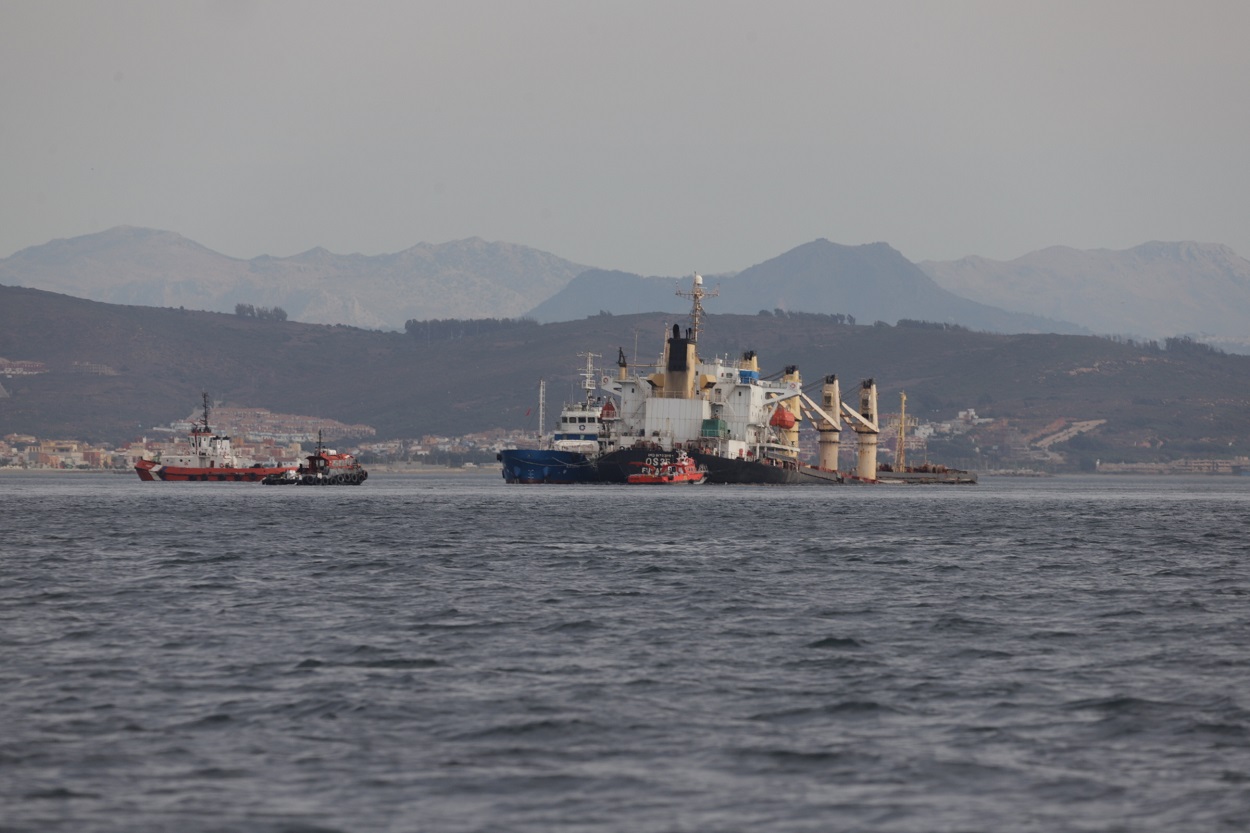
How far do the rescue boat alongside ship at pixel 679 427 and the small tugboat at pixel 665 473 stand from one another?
0.19 m

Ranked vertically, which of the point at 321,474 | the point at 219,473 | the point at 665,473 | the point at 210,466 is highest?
the point at 665,473

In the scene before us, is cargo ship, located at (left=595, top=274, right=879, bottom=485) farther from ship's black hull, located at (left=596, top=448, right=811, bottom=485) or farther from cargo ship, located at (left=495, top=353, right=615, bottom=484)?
cargo ship, located at (left=495, top=353, right=615, bottom=484)

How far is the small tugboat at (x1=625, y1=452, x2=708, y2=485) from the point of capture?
155500 millimetres

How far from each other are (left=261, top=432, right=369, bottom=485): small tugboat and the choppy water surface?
103723 millimetres

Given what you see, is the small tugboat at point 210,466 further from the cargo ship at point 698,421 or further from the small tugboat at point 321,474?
the cargo ship at point 698,421

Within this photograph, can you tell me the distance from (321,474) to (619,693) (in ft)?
452

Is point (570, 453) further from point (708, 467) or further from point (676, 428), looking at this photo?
point (708, 467)

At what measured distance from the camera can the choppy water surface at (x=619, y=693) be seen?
61.0 feet

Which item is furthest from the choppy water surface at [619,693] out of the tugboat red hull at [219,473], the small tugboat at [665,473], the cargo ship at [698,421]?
the tugboat red hull at [219,473]

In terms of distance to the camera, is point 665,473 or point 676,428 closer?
point 665,473

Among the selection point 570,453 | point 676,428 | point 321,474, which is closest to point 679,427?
point 676,428

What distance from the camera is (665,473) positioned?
15575 centimetres

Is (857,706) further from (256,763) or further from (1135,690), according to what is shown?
(256,763)

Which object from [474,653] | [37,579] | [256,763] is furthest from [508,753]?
[37,579]
